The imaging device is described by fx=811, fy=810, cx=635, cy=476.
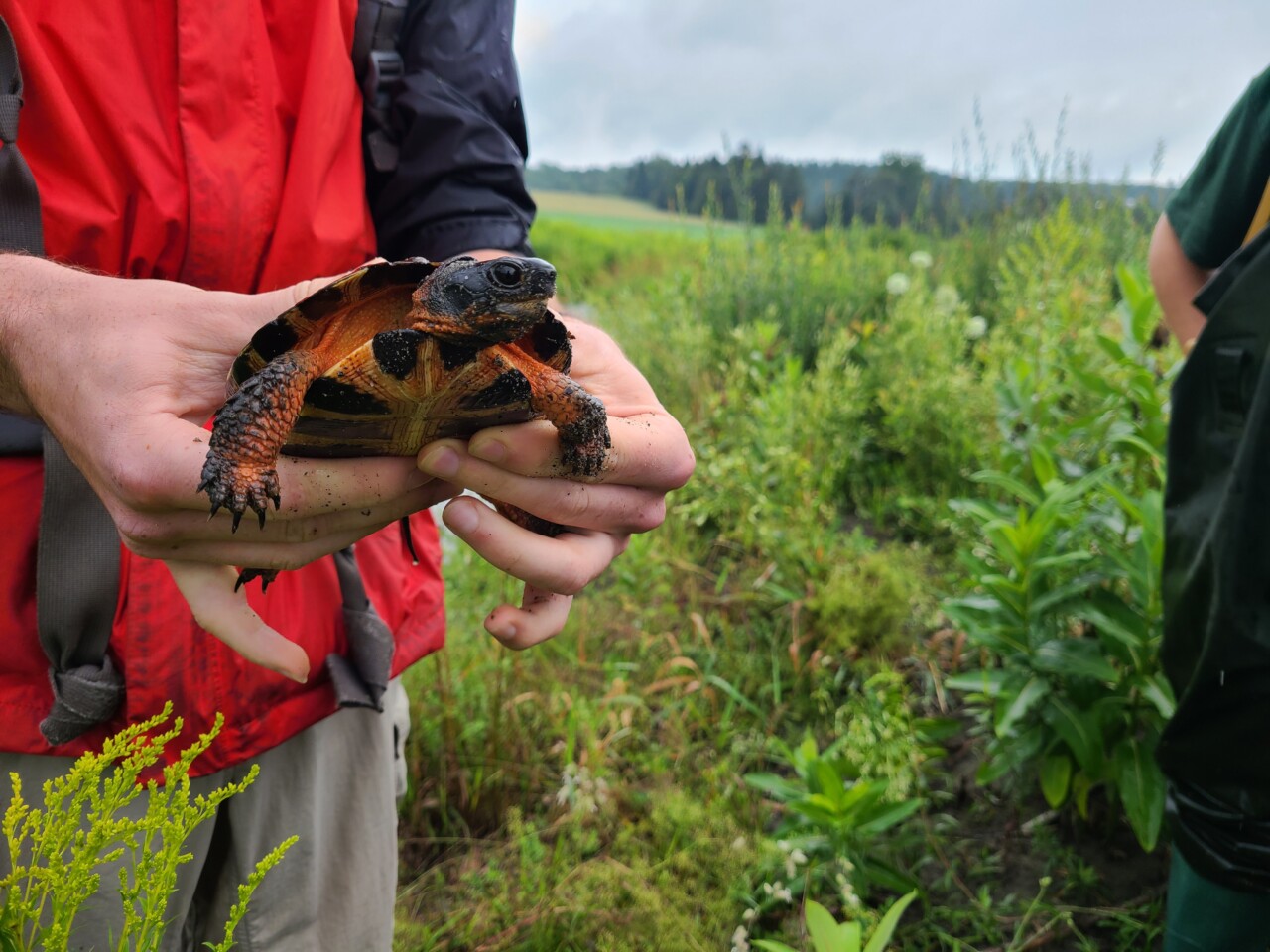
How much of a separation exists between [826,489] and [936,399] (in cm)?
98

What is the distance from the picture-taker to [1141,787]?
2061 millimetres

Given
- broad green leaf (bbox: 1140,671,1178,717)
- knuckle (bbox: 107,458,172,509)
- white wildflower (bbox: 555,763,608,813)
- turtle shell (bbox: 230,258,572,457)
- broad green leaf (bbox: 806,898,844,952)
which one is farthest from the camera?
white wildflower (bbox: 555,763,608,813)

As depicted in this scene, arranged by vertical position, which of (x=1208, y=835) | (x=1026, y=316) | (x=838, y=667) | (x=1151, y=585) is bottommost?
(x=838, y=667)

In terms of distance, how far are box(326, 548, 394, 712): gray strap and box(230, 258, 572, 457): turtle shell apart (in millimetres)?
313

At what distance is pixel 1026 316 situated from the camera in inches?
151

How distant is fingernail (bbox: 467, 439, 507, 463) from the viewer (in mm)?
1198

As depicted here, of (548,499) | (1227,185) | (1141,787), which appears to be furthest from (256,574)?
(1227,185)

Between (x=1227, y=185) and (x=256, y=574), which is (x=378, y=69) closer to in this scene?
(x=256, y=574)

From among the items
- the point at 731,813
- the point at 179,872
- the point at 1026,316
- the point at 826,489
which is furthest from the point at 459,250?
the point at 1026,316

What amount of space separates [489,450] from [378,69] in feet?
2.65

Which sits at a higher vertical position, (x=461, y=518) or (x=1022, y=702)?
(x=461, y=518)

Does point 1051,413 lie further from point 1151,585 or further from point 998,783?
point 998,783

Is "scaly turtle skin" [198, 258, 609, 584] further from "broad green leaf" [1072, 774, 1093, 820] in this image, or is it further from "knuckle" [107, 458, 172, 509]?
"broad green leaf" [1072, 774, 1093, 820]

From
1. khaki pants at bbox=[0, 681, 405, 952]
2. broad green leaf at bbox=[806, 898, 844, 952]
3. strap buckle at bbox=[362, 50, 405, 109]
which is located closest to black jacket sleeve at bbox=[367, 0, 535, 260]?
strap buckle at bbox=[362, 50, 405, 109]
